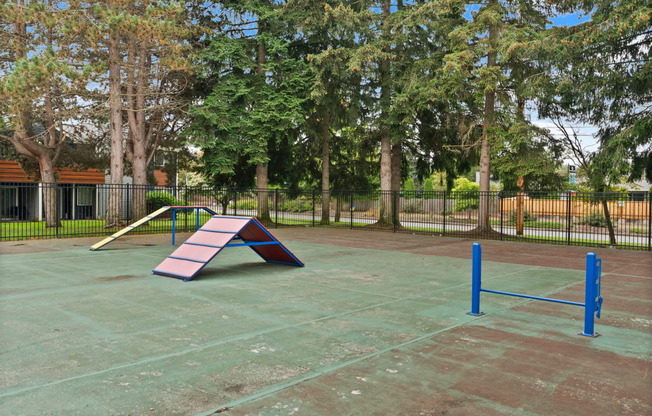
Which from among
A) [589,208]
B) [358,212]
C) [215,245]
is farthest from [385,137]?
[215,245]

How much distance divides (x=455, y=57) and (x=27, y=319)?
18.4 metres

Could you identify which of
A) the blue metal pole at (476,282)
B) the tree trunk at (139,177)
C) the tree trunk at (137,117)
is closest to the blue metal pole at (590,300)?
the blue metal pole at (476,282)

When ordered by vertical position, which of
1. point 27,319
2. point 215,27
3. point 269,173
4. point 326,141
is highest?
point 215,27

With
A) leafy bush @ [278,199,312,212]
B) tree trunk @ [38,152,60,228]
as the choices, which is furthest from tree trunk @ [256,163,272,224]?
leafy bush @ [278,199,312,212]

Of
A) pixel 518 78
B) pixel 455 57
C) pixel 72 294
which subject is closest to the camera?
pixel 72 294

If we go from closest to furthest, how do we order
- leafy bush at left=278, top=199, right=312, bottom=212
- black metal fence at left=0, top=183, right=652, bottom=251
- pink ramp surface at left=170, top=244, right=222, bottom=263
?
1. pink ramp surface at left=170, top=244, right=222, bottom=263
2. black metal fence at left=0, top=183, right=652, bottom=251
3. leafy bush at left=278, top=199, right=312, bottom=212

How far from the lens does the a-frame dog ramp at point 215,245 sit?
391 inches

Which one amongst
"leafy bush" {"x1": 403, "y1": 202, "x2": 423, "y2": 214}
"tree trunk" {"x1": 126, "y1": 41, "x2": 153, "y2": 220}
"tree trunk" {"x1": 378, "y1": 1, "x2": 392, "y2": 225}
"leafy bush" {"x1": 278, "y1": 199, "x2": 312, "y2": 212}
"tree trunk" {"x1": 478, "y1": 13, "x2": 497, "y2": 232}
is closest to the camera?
"tree trunk" {"x1": 478, "y1": 13, "x2": 497, "y2": 232}

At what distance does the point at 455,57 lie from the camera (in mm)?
19969

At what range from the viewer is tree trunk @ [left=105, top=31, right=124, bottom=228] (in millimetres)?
22000

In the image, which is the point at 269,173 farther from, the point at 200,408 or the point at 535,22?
the point at 200,408

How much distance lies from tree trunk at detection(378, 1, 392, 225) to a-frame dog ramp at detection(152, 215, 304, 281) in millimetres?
13781

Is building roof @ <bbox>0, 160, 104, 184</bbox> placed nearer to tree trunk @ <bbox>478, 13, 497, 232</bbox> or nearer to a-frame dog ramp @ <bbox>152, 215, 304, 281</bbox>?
a-frame dog ramp @ <bbox>152, 215, 304, 281</bbox>

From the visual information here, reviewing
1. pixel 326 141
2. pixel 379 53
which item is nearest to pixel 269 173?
pixel 326 141
